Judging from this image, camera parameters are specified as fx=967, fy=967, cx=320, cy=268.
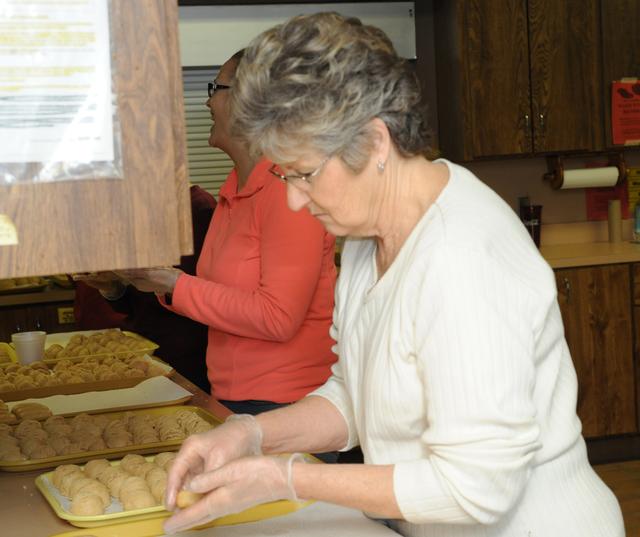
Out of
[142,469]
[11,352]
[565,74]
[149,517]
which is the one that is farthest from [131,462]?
[565,74]

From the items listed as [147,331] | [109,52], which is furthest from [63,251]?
[147,331]

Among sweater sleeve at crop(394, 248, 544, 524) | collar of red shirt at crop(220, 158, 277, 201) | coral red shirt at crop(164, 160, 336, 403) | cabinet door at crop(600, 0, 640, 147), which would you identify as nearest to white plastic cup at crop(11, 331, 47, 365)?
coral red shirt at crop(164, 160, 336, 403)

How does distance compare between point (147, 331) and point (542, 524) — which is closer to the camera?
point (542, 524)

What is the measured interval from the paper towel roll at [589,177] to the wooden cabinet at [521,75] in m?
0.16

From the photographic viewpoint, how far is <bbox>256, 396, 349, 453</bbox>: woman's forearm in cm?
161

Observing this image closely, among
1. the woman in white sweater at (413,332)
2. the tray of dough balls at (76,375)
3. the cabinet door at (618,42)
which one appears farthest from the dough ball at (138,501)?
the cabinet door at (618,42)

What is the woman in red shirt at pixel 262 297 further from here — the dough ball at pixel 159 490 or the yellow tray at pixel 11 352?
the yellow tray at pixel 11 352

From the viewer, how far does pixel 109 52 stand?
964mm

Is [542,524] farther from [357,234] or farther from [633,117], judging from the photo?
[633,117]

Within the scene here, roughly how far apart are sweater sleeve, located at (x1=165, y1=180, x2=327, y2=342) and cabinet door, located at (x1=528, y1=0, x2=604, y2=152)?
8.28 feet

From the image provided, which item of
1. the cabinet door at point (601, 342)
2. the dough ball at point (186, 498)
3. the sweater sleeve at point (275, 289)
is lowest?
the cabinet door at point (601, 342)

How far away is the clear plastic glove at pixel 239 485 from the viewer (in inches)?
51.4

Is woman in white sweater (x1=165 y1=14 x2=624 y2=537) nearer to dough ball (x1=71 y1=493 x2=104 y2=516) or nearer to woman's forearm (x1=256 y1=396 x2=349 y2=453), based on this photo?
woman's forearm (x1=256 y1=396 x2=349 y2=453)

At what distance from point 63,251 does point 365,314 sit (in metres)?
0.60
